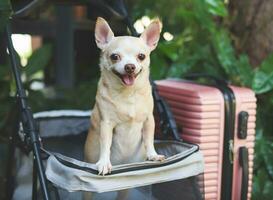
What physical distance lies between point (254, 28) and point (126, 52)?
1450 mm

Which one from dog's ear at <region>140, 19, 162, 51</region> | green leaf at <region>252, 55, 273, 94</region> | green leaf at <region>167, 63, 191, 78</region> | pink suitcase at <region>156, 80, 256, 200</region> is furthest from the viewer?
green leaf at <region>167, 63, 191, 78</region>

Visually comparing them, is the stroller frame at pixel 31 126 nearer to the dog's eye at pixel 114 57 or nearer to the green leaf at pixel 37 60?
the dog's eye at pixel 114 57

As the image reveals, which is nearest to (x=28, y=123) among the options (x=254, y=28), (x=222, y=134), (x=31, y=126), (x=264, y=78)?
(x=31, y=126)

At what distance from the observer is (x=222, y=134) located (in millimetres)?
2127

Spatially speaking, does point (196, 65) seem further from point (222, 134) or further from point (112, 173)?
point (112, 173)

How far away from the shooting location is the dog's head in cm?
166

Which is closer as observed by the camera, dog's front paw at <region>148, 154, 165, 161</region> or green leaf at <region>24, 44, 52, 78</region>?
dog's front paw at <region>148, 154, 165, 161</region>

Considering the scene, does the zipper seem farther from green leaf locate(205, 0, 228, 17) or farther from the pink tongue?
green leaf locate(205, 0, 228, 17)

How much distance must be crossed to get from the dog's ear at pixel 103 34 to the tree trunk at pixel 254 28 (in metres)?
1.37

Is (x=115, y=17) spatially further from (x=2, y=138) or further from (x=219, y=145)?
(x=2, y=138)

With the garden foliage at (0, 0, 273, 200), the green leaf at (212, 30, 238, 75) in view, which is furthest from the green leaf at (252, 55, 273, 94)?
the green leaf at (212, 30, 238, 75)

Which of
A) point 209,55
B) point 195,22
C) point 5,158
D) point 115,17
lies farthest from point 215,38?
point 5,158

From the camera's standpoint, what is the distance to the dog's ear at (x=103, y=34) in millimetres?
1755

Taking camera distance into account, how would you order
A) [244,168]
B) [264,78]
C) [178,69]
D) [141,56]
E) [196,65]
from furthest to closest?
[196,65], [178,69], [264,78], [244,168], [141,56]
